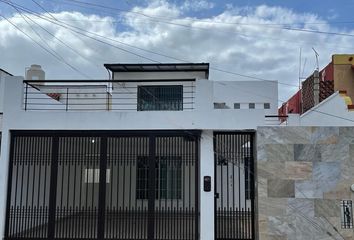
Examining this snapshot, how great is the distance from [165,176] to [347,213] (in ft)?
13.9

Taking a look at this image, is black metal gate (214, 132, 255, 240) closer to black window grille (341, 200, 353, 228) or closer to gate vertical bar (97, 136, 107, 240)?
black window grille (341, 200, 353, 228)

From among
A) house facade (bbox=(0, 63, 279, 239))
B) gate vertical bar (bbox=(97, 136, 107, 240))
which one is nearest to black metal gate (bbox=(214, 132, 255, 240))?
house facade (bbox=(0, 63, 279, 239))

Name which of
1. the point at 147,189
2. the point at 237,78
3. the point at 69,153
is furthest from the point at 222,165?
the point at 237,78

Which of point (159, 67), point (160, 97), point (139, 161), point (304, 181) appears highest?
point (159, 67)

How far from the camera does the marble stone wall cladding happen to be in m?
7.10

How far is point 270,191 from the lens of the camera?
7.30 m

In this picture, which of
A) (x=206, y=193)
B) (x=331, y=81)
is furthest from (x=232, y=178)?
(x=331, y=81)

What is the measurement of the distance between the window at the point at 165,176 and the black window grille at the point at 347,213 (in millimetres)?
3752

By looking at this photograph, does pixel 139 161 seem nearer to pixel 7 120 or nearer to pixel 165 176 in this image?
pixel 165 176

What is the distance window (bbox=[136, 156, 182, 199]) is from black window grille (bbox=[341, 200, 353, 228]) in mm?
3752

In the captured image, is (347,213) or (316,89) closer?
(347,213)

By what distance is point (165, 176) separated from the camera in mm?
8242

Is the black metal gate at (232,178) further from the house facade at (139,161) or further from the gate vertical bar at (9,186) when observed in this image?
the gate vertical bar at (9,186)

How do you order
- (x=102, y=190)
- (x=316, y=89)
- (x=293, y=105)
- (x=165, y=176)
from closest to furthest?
(x=102, y=190) < (x=165, y=176) < (x=316, y=89) < (x=293, y=105)
